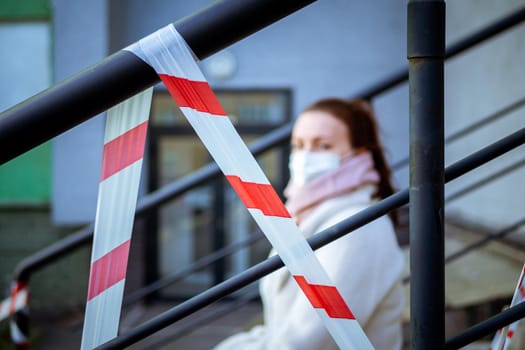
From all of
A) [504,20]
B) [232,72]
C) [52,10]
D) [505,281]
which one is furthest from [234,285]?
[52,10]

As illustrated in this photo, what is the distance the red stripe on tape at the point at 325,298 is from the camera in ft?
2.75

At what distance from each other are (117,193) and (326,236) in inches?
12.2

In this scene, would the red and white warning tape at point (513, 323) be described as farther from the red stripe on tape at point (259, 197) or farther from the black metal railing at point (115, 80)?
the red stripe on tape at point (259, 197)

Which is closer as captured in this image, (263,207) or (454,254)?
(263,207)

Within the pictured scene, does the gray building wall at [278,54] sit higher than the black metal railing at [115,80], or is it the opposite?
the gray building wall at [278,54]

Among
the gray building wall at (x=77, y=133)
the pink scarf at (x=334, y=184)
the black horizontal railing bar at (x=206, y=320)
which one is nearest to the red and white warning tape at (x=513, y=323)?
the pink scarf at (x=334, y=184)

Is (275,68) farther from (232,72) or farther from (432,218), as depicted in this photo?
(432,218)

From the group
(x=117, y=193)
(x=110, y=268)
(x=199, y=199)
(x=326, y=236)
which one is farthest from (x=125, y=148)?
(x=199, y=199)

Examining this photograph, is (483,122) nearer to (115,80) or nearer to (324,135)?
(324,135)

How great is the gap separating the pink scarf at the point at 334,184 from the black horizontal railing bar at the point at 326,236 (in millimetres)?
769

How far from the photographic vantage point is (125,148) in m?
0.86

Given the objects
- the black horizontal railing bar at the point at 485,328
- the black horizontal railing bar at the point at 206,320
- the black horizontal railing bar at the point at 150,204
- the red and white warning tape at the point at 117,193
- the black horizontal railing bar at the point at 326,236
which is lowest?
the black horizontal railing bar at the point at 485,328

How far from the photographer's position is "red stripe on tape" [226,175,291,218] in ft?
2.78

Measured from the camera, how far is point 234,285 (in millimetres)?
908
